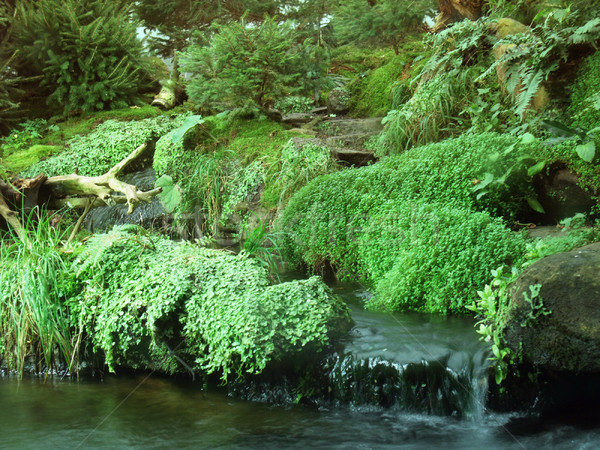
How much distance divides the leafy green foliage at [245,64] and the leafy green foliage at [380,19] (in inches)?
73.3

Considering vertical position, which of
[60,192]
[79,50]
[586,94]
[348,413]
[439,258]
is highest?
[79,50]

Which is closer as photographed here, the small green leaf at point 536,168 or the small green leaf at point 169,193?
the small green leaf at point 536,168

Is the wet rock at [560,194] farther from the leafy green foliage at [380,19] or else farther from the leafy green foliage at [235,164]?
the leafy green foliage at [380,19]

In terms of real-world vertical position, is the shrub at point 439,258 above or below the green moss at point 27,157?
below

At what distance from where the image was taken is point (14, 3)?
36.2ft

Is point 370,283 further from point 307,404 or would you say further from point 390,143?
point 390,143

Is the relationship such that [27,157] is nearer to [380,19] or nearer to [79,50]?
[79,50]

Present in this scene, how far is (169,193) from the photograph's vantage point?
7.66 m

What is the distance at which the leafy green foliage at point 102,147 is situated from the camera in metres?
9.09

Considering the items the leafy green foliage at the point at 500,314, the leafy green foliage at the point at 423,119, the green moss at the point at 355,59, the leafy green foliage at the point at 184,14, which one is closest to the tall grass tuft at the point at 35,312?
the leafy green foliage at the point at 500,314

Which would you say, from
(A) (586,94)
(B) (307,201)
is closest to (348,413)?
(B) (307,201)

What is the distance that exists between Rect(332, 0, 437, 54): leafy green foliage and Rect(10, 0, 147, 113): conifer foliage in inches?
166

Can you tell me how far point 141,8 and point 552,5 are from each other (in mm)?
8622

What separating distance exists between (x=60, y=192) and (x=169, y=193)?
62.0 inches
